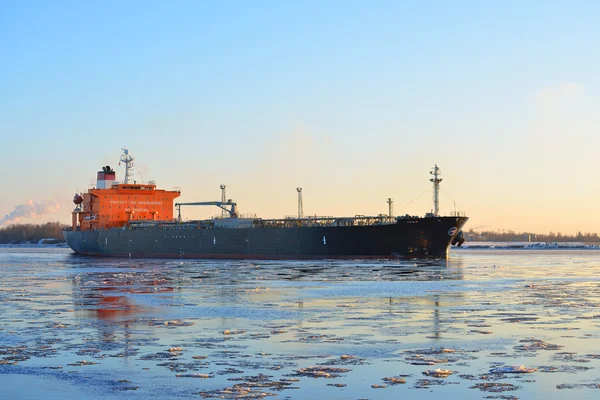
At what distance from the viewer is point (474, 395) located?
9.35m

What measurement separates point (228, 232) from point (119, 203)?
58.9 ft

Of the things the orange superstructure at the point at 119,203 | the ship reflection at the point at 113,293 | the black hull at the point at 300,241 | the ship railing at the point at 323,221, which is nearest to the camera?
the ship reflection at the point at 113,293

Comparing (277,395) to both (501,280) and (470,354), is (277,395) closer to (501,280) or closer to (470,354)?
(470,354)

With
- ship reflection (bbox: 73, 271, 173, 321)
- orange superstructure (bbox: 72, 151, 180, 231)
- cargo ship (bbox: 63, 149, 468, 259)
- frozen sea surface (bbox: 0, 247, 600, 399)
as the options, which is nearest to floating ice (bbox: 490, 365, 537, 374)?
frozen sea surface (bbox: 0, 247, 600, 399)

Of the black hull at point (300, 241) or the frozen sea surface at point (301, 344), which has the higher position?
the black hull at point (300, 241)

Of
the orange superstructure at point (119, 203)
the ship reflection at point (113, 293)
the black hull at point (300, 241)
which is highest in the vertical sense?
the orange superstructure at point (119, 203)

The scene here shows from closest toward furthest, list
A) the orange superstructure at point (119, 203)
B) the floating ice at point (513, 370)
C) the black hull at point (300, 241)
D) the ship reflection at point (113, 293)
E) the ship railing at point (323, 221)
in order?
the floating ice at point (513, 370) → the ship reflection at point (113, 293) → the black hull at point (300, 241) → the ship railing at point (323, 221) → the orange superstructure at point (119, 203)

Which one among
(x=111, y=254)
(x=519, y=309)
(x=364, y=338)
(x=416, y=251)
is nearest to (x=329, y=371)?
(x=364, y=338)

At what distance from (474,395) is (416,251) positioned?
44219mm

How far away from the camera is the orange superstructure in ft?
236

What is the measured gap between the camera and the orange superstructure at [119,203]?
72.0m

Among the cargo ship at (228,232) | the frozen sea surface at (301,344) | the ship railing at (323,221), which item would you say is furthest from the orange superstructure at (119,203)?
the frozen sea surface at (301,344)

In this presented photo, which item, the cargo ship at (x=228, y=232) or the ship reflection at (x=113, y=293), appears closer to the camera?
the ship reflection at (x=113, y=293)

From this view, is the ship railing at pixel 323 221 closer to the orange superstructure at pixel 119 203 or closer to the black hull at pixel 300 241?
the black hull at pixel 300 241
